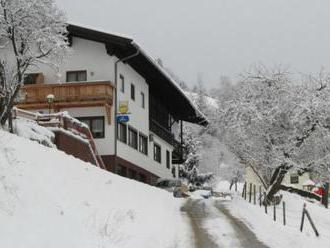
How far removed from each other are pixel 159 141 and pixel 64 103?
15.3 m

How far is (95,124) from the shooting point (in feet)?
125

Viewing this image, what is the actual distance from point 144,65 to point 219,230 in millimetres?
21558

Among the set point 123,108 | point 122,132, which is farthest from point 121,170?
point 123,108

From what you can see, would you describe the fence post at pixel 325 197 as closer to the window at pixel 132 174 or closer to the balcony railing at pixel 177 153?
the window at pixel 132 174

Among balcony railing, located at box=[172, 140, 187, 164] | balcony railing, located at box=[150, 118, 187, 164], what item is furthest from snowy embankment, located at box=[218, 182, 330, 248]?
balcony railing, located at box=[172, 140, 187, 164]

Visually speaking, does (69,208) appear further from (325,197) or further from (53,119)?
(325,197)

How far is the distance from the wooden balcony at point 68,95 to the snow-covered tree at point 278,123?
742cm

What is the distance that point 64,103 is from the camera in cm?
3722

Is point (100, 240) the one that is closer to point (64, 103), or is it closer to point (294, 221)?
point (294, 221)

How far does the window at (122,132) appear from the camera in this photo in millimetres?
39406

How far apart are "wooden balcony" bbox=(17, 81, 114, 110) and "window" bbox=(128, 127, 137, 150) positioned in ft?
15.6

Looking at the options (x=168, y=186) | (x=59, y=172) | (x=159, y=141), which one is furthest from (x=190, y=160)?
(x=59, y=172)

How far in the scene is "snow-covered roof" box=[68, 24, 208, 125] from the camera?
37547mm

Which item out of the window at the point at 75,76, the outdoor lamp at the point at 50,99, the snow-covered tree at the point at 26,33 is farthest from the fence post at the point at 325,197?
the snow-covered tree at the point at 26,33
